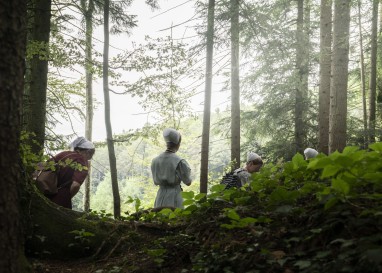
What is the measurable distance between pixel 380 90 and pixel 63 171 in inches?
547

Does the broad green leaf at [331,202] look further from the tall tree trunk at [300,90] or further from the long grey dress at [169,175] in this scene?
the tall tree trunk at [300,90]

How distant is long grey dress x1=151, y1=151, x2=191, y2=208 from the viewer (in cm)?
486

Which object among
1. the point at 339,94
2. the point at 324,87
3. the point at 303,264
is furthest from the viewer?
A: the point at 324,87

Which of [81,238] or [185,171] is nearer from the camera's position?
[81,238]

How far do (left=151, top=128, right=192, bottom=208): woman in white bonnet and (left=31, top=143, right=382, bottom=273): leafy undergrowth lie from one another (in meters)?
1.60

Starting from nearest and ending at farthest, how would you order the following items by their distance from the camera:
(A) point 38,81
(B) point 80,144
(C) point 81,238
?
(C) point 81,238 → (B) point 80,144 → (A) point 38,81

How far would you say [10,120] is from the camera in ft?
5.89

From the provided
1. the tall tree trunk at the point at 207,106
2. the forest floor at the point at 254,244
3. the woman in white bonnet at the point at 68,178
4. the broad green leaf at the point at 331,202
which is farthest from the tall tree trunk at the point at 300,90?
the broad green leaf at the point at 331,202

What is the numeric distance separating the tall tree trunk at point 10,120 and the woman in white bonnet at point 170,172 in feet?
10.1

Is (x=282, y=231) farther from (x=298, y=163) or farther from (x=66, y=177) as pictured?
(x=66, y=177)

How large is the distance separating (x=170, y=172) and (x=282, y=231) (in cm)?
289

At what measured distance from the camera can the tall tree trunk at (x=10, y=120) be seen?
5.71 feet

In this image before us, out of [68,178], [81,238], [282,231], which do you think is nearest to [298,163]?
[282,231]

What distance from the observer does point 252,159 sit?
6.02 m
